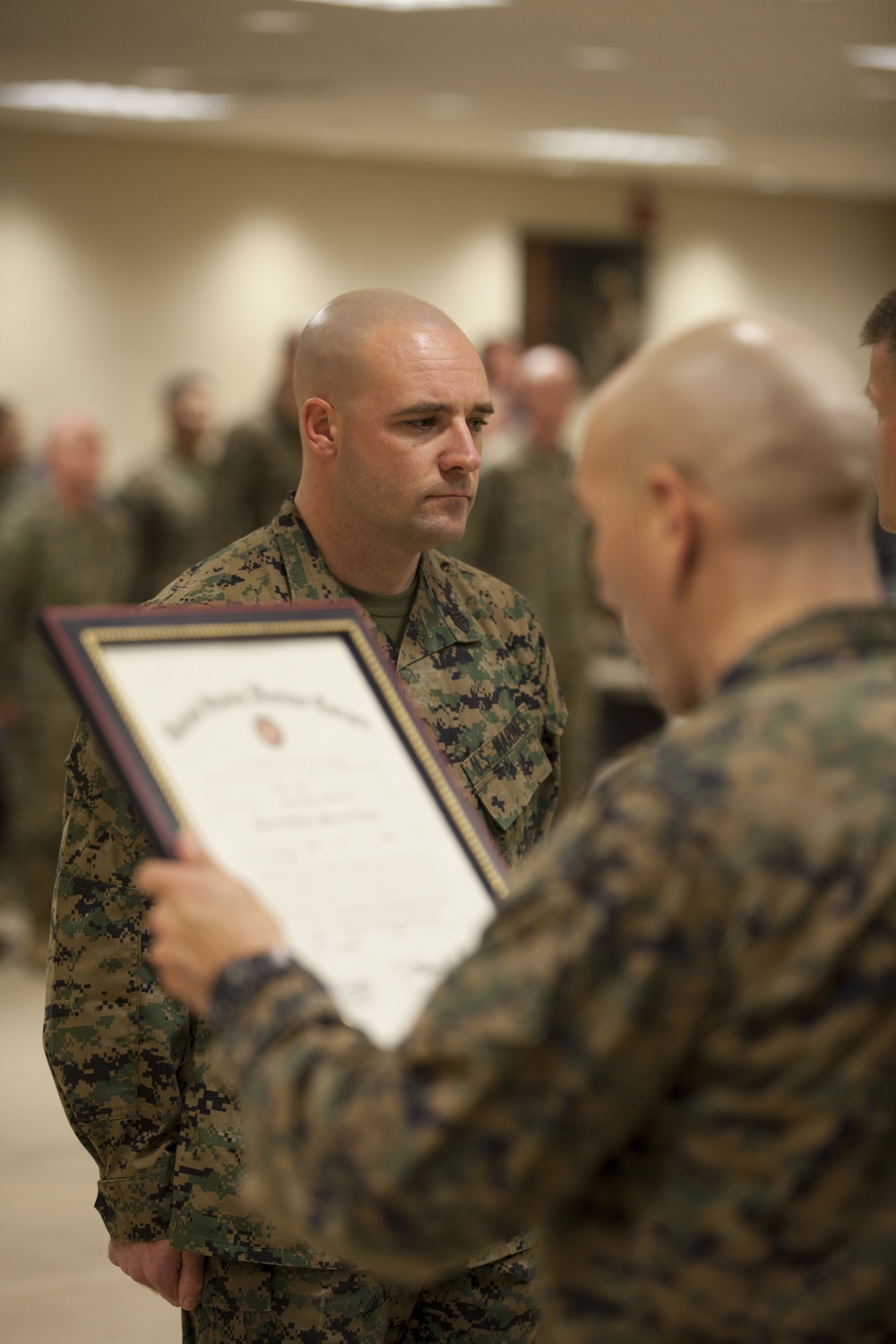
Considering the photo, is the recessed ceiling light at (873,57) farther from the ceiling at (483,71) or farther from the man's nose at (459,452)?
the man's nose at (459,452)

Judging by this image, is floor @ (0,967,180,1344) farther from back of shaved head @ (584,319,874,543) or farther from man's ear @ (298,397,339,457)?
back of shaved head @ (584,319,874,543)

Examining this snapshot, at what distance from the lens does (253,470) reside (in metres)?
7.03

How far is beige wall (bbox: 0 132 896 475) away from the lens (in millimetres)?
11398

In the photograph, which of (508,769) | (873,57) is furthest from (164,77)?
(508,769)

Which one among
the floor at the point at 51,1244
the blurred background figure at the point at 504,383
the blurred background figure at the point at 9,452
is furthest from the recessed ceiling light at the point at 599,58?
the floor at the point at 51,1244

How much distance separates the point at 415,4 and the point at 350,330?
20.2ft

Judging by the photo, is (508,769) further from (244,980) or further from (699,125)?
(699,125)

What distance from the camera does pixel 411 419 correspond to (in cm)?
213

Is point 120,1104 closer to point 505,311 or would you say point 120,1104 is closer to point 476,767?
point 476,767

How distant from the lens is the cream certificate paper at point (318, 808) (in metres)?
1.25

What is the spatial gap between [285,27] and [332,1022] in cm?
802

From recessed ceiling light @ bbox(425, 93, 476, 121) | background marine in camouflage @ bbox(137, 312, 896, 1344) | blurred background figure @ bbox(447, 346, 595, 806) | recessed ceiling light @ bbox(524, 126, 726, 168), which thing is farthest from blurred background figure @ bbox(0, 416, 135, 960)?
→ recessed ceiling light @ bbox(524, 126, 726, 168)

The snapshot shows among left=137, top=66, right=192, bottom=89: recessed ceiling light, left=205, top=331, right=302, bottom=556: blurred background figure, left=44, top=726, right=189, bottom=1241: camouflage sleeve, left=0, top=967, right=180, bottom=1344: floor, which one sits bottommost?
left=0, top=967, right=180, bottom=1344: floor

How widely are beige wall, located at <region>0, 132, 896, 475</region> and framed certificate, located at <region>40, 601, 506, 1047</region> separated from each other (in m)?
10.5
